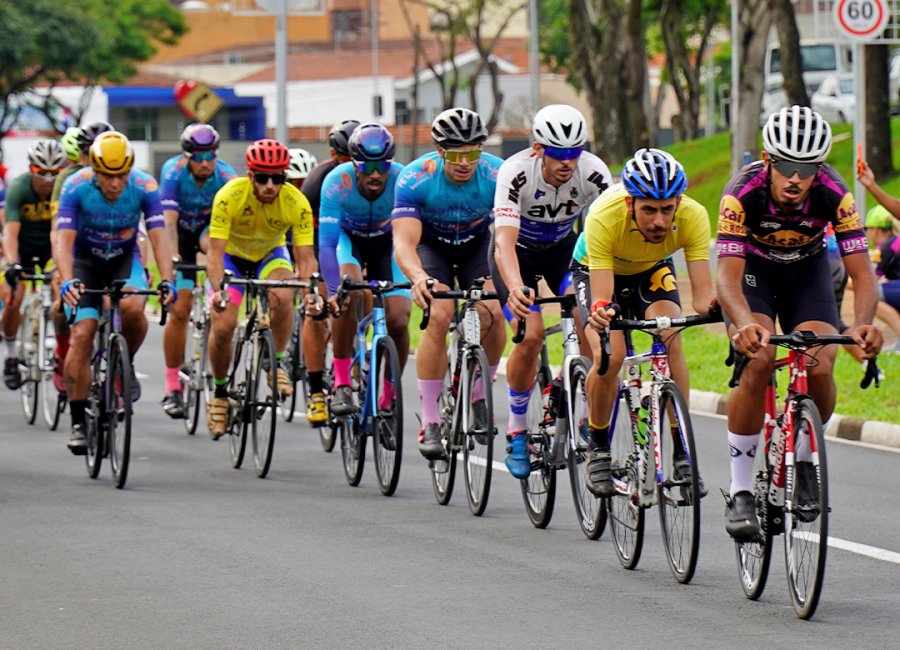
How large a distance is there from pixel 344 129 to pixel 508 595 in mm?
6170

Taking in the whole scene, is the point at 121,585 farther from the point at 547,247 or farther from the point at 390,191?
the point at 390,191

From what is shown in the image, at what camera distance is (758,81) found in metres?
37.3

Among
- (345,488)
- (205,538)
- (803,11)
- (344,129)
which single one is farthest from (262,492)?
(803,11)

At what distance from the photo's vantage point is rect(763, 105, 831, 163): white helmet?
8.42m

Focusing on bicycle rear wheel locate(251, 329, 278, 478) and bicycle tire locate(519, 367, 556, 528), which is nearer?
bicycle tire locate(519, 367, 556, 528)

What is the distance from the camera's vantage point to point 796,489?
8016mm

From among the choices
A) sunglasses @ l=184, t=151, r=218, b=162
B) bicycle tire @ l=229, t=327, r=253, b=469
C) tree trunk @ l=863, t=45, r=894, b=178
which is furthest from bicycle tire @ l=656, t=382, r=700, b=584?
tree trunk @ l=863, t=45, r=894, b=178

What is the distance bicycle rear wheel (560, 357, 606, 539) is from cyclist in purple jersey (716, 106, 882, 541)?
4.11 ft

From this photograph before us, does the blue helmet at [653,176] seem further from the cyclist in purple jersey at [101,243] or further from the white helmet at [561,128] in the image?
the cyclist in purple jersey at [101,243]

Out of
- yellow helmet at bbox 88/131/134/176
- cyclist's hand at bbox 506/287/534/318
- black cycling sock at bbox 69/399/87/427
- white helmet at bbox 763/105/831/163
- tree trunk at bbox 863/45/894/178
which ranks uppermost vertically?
tree trunk at bbox 863/45/894/178

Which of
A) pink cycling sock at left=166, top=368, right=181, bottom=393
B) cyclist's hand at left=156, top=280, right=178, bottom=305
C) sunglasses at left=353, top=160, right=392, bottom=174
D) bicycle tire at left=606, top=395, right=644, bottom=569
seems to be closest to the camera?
bicycle tire at left=606, top=395, right=644, bottom=569

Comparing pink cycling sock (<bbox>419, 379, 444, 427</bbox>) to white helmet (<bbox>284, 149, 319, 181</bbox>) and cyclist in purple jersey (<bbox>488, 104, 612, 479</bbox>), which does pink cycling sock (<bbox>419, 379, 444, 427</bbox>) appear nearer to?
cyclist in purple jersey (<bbox>488, 104, 612, 479</bbox>)

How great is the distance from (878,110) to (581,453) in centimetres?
2494

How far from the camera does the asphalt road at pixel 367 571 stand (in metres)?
7.79
